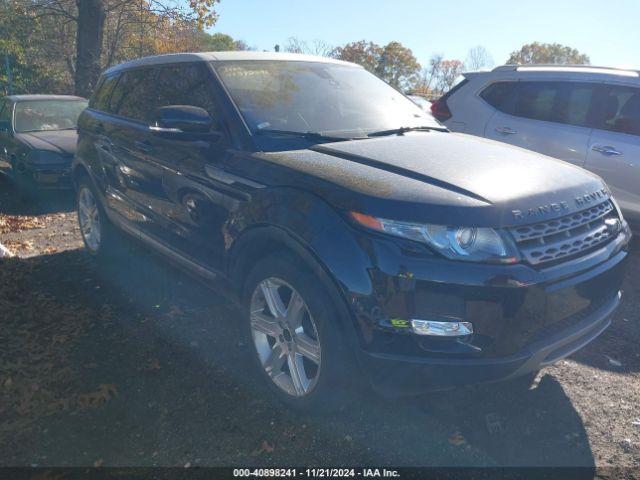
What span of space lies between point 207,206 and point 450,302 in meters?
1.73

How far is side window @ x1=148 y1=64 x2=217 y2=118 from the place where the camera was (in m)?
3.50

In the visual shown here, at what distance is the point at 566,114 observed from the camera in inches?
225

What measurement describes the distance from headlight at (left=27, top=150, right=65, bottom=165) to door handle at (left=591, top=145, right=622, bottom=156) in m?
6.86

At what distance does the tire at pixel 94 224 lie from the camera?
16.8 ft

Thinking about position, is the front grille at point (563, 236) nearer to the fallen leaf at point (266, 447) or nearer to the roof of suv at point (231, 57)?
the fallen leaf at point (266, 447)

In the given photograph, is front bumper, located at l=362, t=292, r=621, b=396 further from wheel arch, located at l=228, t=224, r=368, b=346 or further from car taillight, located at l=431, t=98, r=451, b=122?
car taillight, located at l=431, t=98, r=451, b=122

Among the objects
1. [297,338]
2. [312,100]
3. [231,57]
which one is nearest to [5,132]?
[231,57]

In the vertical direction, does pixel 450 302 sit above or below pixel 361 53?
below

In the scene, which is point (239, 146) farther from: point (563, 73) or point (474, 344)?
point (563, 73)

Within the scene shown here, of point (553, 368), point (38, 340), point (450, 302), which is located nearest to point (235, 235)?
point (450, 302)

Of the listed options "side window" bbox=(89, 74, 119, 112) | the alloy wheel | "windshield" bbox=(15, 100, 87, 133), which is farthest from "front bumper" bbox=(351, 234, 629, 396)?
"windshield" bbox=(15, 100, 87, 133)

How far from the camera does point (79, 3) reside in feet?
44.2

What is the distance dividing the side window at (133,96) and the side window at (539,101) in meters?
4.10

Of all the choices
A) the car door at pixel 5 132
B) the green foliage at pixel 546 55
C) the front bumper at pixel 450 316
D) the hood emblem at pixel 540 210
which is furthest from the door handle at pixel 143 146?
the green foliage at pixel 546 55
